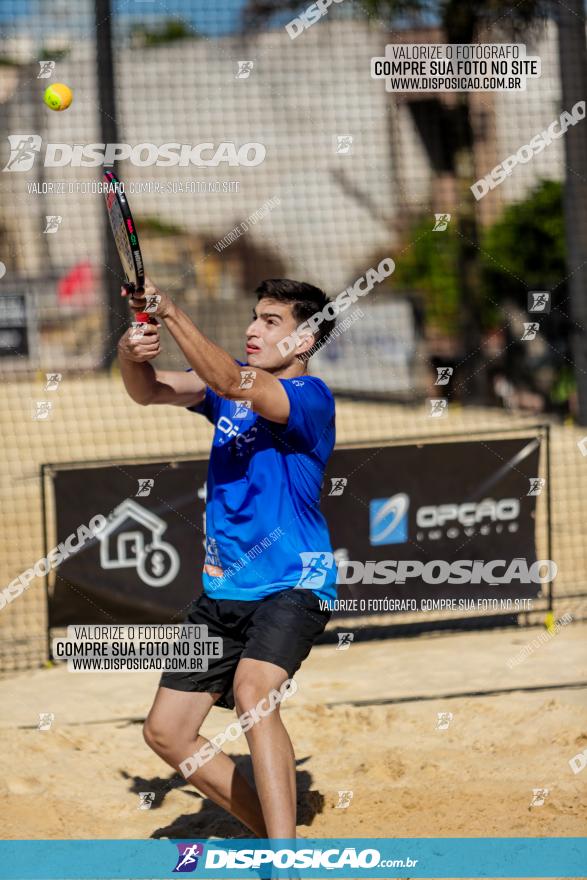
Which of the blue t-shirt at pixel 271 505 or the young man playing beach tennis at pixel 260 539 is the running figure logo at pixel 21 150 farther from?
the blue t-shirt at pixel 271 505

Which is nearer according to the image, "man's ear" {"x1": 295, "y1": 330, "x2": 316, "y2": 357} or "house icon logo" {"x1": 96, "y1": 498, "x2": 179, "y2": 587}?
"man's ear" {"x1": 295, "y1": 330, "x2": 316, "y2": 357}

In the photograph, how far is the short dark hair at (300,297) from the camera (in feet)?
12.4

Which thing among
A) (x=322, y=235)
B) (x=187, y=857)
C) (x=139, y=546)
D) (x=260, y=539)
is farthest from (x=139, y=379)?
(x=322, y=235)

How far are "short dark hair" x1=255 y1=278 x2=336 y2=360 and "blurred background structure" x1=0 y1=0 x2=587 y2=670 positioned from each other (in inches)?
105

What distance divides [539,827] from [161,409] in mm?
11423

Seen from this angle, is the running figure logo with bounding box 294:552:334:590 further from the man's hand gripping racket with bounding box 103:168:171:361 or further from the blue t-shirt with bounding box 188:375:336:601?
the man's hand gripping racket with bounding box 103:168:171:361

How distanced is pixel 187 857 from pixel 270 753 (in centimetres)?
75

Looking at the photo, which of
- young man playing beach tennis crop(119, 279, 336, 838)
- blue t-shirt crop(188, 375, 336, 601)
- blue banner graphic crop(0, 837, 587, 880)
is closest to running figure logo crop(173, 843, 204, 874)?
blue banner graphic crop(0, 837, 587, 880)

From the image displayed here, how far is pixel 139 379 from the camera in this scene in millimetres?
3775

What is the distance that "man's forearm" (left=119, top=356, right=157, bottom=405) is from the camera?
147 inches

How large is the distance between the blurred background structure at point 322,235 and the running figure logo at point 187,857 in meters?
2.64

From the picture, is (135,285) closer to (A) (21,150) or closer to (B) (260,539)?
(B) (260,539)

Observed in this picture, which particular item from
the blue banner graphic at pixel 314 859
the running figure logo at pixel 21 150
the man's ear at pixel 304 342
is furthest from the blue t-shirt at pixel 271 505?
the running figure logo at pixel 21 150

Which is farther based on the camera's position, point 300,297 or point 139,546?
point 139,546
